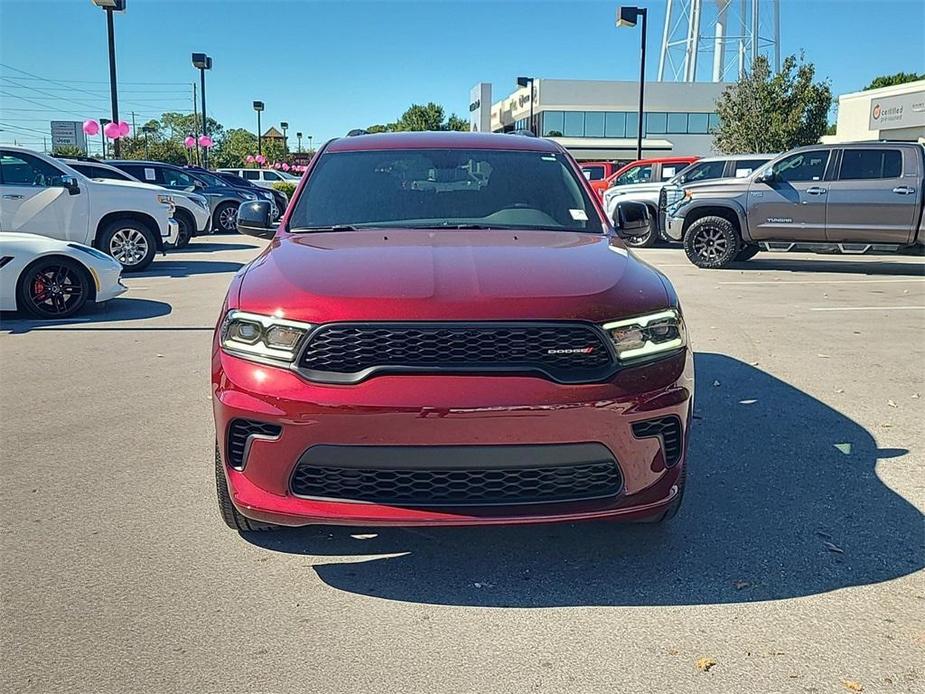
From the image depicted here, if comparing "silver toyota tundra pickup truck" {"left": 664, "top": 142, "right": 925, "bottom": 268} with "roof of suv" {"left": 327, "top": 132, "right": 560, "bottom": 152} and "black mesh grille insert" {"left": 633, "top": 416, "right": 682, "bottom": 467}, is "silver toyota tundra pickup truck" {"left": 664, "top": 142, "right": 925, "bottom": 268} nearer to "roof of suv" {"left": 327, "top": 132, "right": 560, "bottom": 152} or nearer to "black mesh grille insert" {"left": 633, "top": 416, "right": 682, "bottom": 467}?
"roof of suv" {"left": 327, "top": 132, "right": 560, "bottom": 152}

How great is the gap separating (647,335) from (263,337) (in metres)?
1.41

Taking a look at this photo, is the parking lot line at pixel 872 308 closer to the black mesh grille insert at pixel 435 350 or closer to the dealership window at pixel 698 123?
the black mesh grille insert at pixel 435 350

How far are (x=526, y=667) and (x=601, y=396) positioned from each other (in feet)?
3.02

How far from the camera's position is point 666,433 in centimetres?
292

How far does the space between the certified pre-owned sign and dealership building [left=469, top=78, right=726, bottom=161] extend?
1921cm

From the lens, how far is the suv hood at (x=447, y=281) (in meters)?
2.81

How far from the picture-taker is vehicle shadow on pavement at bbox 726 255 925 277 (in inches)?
516

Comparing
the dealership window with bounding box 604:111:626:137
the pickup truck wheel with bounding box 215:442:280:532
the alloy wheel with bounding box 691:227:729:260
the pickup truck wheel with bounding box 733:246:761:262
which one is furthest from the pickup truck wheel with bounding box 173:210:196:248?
the dealership window with bounding box 604:111:626:137

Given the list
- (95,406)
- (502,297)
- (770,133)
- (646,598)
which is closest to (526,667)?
(646,598)

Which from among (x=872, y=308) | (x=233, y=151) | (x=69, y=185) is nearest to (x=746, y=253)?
(x=872, y=308)

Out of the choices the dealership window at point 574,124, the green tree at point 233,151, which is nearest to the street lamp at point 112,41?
the dealership window at point 574,124

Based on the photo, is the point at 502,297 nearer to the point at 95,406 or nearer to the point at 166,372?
the point at 95,406

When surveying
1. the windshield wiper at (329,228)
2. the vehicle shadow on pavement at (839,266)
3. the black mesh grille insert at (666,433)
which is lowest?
the black mesh grille insert at (666,433)

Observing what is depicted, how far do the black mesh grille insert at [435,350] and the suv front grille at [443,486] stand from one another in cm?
34
